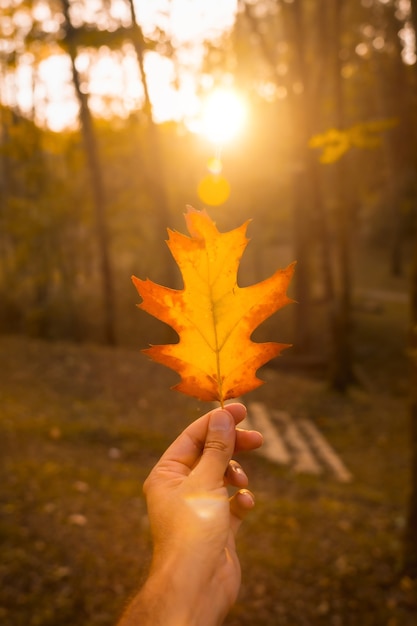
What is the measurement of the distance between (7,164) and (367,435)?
15.7 metres

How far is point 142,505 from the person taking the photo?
6.08 meters

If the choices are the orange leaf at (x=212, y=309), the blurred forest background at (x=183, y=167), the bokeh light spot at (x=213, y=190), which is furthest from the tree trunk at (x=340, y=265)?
the orange leaf at (x=212, y=309)

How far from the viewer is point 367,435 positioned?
9375mm

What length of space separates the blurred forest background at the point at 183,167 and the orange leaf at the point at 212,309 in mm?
8379

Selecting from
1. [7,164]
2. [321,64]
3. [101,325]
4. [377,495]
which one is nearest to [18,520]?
[377,495]

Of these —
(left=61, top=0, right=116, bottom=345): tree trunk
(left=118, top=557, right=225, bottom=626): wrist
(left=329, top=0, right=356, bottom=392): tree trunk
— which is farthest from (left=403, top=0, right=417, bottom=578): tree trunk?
(left=61, top=0, right=116, bottom=345): tree trunk

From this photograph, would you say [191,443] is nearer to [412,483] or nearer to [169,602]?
[169,602]

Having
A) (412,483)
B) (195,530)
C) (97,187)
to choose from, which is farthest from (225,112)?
(195,530)

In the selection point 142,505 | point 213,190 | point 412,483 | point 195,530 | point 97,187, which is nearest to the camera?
point 195,530

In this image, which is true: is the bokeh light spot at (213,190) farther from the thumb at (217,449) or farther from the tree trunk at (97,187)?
the thumb at (217,449)

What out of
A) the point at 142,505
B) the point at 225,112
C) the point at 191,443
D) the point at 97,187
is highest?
the point at 225,112

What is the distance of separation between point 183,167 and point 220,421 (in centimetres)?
1548

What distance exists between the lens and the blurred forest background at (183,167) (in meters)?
11.2

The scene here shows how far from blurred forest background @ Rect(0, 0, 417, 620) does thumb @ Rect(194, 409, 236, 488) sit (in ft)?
27.4
